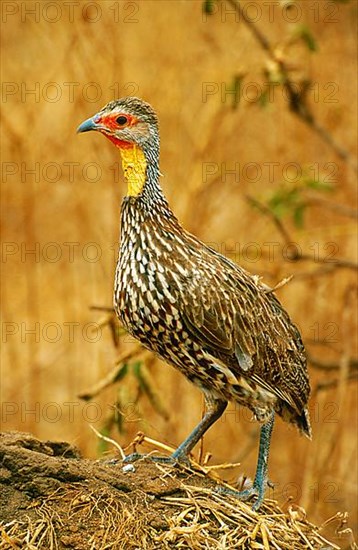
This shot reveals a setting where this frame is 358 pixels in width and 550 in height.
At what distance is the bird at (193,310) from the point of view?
4.88 m

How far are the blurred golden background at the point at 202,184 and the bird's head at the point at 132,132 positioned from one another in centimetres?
185

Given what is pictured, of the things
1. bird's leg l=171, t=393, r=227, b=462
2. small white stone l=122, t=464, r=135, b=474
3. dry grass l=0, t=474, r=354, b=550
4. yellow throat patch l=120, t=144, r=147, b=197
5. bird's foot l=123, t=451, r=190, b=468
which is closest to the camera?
dry grass l=0, t=474, r=354, b=550

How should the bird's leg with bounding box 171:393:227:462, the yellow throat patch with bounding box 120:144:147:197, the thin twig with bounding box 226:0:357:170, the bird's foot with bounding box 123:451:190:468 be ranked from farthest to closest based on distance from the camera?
the thin twig with bounding box 226:0:357:170
the yellow throat patch with bounding box 120:144:147:197
the bird's leg with bounding box 171:393:227:462
the bird's foot with bounding box 123:451:190:468

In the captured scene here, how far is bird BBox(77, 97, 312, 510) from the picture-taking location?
16.0 ft

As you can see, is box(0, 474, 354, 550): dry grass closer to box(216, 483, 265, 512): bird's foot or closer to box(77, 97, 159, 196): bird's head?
box(216, 483, 265, 512): bird's foot

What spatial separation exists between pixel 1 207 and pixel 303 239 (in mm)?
2958

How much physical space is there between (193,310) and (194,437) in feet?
2.14

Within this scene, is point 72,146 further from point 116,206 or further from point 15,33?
point 15,33

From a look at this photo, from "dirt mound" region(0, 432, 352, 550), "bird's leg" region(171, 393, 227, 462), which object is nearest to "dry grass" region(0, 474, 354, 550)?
"dirt mound" region(0, 432, 352, 550)

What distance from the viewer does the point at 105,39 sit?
8.59 meters

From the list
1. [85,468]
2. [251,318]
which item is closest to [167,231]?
[251,318]

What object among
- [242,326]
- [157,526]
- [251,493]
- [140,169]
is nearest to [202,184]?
[140,169]

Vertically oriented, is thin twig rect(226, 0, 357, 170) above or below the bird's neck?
above

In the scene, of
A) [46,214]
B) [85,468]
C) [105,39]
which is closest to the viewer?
[85,468]
